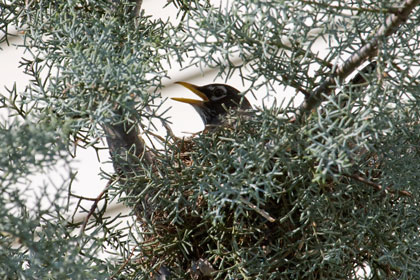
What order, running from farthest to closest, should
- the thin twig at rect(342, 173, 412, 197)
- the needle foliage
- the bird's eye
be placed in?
1. the bird's eye
2. the thin twig at rect(342, 173, 412, 197)
3. the needle foliage

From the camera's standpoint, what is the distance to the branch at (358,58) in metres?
0.90

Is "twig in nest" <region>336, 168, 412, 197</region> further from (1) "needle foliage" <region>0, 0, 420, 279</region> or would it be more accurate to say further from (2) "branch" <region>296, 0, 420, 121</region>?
(2) "branch" <region>296, 0, 420, 121</region>

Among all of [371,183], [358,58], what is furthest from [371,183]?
[358,58]

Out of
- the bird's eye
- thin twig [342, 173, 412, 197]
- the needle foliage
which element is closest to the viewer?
the needle foliage

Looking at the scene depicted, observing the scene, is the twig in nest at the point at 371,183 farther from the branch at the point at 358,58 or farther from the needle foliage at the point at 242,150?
the branch at the point at 358,58

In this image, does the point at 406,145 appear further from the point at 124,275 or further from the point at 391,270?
the point at 124,275

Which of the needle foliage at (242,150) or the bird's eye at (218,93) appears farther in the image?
the bird's eye at (218,93)

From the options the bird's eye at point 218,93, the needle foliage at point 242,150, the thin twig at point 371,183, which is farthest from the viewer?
the bird's eye at point 218,93

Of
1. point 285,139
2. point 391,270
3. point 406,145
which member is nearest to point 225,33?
point 285,139

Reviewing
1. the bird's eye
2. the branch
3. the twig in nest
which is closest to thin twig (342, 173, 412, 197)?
the twig in nest

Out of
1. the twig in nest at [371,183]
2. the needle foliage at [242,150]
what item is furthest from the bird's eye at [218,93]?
the twig in nest at [371,183]

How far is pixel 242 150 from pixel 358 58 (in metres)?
0.21

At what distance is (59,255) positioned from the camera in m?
0.83

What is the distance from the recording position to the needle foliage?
2.80 ft
